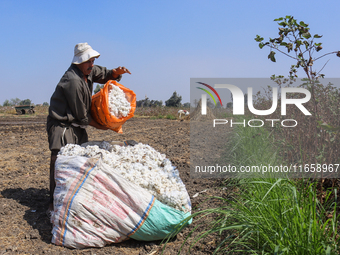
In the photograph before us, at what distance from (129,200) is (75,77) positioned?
4.14 ft

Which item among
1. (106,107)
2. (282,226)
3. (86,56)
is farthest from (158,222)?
(86,56)

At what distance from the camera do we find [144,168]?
251 cm

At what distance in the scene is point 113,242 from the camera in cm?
238

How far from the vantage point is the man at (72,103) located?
110 inches

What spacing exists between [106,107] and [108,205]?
902 mm

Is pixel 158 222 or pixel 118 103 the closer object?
pixel 158 222

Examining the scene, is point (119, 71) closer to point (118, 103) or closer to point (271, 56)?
point (118, 103)

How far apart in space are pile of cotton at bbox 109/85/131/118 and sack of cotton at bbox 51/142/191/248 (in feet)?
1.98

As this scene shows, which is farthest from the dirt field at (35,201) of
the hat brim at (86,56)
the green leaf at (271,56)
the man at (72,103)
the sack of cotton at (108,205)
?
the hat brim at (86,56)

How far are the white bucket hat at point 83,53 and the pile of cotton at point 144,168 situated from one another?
2.62 ft

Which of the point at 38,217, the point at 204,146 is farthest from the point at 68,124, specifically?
the point at 204,146

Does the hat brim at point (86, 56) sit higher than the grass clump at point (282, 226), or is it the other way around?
the hat brim at point (86, 56)

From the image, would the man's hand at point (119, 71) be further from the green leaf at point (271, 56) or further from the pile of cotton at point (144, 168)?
the green leaf at point (271, 56)

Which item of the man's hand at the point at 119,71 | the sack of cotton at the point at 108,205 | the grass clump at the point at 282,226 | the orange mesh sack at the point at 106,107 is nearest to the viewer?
the grass clump at the point at 282,226
